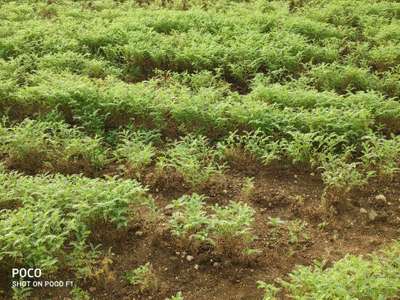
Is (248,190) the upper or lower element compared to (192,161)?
lower

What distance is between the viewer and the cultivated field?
5.06m

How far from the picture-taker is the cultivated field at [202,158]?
5.06m

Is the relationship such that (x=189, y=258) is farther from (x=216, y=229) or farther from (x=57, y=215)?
(x=57, y=215)

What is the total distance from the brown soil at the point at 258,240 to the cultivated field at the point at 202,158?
2 centimetres

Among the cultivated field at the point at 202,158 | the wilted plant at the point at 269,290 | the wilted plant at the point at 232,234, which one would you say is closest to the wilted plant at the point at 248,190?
the cultivated field at the point at 202,158

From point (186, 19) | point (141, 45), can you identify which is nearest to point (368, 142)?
point (141, 45)

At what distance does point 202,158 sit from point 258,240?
1.74m

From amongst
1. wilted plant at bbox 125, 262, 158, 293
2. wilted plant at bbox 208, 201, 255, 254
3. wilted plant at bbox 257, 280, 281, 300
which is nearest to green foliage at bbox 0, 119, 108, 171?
wilted plant at bbox 125, 262, 158, 293

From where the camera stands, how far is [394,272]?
459 cm

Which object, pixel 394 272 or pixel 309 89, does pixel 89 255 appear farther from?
pixel 309 89

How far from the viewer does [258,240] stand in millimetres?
5652

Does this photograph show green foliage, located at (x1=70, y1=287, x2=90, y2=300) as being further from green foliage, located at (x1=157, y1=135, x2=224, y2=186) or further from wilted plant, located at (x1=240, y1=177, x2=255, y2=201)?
wilted plant, located at (x1=240, y1=177, x2=255, y2=201)

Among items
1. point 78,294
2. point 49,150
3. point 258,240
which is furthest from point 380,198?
point 49,150

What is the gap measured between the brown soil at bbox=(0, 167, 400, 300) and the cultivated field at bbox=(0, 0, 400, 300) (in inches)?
0.8
